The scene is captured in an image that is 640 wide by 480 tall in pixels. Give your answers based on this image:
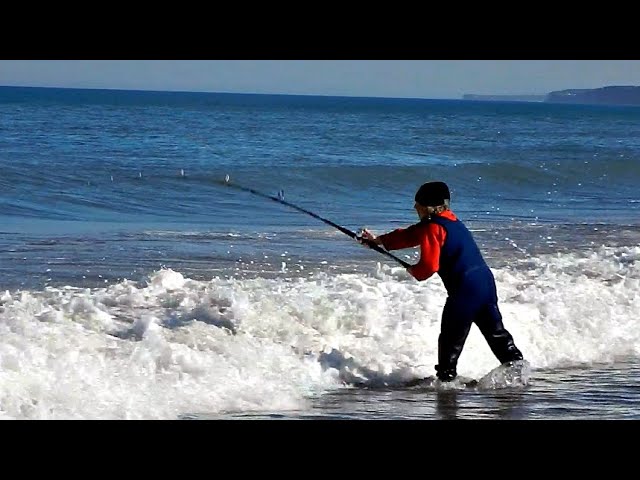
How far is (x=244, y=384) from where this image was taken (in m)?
7.12

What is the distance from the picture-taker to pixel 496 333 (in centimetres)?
732

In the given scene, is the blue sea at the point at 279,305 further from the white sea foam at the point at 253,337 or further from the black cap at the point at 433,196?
the black cap at the point at 433,196

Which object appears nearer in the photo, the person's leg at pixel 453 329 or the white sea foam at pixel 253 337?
the white sea foam at pixel 253 337

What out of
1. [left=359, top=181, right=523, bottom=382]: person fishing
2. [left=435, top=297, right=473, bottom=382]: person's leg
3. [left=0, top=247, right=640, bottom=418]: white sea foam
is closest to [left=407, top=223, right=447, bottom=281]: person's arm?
[left=359, top=181, right=523, bottom=382]: person fishing

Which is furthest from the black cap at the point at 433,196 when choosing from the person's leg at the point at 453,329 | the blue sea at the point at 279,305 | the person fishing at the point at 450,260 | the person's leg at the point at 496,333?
the blue sea at the point at 279,305

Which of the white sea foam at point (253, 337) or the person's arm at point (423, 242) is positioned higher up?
the person's arm at point (423, 242)

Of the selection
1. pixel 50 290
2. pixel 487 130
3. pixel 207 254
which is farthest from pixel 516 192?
pixel 487 130

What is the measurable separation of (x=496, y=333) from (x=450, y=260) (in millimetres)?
597

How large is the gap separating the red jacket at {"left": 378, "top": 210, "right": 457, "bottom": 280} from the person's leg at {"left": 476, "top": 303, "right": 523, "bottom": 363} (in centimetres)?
50

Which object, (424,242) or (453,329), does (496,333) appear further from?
(424,242)

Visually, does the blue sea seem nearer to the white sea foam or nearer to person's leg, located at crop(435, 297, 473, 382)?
the white sea foam

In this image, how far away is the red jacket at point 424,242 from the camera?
22.8 ft

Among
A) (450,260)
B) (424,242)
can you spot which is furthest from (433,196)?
(450,260)
